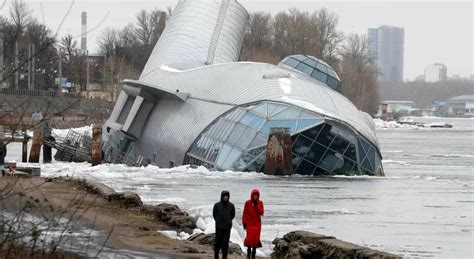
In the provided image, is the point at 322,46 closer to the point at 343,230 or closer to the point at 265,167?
the point at 265,167

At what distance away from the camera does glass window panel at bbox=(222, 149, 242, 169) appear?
5369 cm

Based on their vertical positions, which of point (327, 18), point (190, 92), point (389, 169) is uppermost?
point (327, 18)

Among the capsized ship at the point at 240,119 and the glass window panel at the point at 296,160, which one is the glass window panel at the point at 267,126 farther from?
the glass window panel at the point at 296,160

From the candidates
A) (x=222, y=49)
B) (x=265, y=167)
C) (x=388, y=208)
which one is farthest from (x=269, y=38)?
(x=388, y=208)

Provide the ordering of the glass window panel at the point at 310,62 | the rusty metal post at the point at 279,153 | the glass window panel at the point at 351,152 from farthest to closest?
the glass window panel at the point at 310,62 < the glass window panel at the point at 351,152 < the rusty metal post at the point at 279,153

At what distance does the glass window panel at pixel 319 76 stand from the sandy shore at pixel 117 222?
33.3 metres

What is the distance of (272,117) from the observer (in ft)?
180

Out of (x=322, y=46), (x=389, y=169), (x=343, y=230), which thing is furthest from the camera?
(x=322, y=46)

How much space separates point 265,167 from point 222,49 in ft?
76.6

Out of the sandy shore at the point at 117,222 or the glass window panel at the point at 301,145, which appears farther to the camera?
the glass window panel at the point at 301,145

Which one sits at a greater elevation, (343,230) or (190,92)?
(190,92)

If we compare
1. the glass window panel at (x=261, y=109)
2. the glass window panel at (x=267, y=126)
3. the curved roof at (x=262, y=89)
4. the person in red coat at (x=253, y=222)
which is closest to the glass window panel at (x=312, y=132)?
the curved roof at (x=262, y=89)

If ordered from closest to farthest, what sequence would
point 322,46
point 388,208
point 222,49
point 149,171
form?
point 388,208 < point 149,171 < point 222,49 < point 322,46

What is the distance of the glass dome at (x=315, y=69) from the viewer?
214 ft
